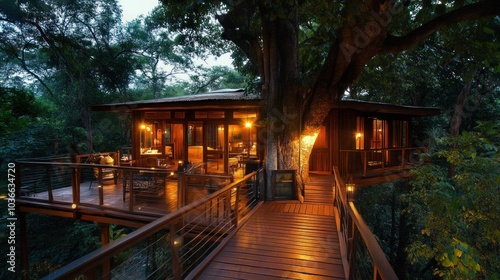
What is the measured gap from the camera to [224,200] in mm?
5316

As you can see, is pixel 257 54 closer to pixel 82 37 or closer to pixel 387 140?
pixel 387 140

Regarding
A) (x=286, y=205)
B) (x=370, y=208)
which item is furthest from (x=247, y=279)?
(x=370, y=208)

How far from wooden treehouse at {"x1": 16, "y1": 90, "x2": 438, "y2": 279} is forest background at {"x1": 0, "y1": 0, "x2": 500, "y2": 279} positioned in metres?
1.58

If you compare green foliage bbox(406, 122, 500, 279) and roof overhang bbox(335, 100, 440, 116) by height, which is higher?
roof overhang bbox(335, 100, 440, 116)

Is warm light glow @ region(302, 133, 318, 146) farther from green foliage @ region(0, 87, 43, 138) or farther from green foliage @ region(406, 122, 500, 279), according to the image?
green foliage @ region(0, 87, 43, 138)

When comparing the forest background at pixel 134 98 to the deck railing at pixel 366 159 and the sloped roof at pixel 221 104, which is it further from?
the deck railing at pixel 366 159

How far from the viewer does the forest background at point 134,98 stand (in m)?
6.18

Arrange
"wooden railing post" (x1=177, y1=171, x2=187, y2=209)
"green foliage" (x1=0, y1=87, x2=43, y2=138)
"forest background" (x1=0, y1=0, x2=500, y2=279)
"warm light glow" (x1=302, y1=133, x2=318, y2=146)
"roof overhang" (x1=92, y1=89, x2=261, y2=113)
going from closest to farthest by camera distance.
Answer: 1. "wooden railing post" (x1=177, y1=171, x2=187, y2=209)
2. "forest background" (x1=0, y1=0, x2=500, y2=279)
3. "warm light glow" (x1=302, y1=133, x2=318, y2=146)
4. "roof overhang" (x1=92, y1=89, x2=261, y2=113)
5. "green foliage" (x1=0, y1=87, x2=43, y2=138)

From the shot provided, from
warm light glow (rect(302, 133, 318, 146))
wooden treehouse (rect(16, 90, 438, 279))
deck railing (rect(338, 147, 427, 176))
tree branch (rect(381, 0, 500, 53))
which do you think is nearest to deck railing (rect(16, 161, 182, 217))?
wooden treehouse (rect(16, 90, 438, 279))

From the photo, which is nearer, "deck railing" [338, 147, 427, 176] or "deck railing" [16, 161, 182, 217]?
"deck railing" [16, 161, 182, 217]

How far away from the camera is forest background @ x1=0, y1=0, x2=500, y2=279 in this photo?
618cm

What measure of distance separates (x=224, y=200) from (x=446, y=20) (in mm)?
5696

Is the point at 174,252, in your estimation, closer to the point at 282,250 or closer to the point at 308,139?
the point at 282,250

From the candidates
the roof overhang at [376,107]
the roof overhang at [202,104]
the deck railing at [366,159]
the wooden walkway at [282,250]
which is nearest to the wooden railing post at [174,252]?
the wooden walkway at [282,250]
